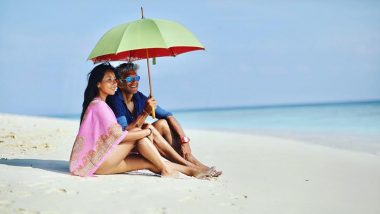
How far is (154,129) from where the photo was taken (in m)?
5.33

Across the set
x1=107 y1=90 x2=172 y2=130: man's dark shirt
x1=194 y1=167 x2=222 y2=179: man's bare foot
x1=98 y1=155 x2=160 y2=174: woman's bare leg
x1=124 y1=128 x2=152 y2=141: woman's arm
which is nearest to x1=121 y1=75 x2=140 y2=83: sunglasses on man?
x1=107 y1=90 x2=172 y2=130: man's dark shirt

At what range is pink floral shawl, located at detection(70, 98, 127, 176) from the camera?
15.4ft

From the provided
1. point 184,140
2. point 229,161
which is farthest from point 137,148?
point 229,161

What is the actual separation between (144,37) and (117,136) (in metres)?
1.16

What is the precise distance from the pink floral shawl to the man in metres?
0.29

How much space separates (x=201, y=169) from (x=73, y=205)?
2.05 metres

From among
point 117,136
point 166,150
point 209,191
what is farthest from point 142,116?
point 209,191

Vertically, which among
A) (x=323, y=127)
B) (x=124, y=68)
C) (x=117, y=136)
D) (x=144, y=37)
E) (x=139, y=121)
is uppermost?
(x=144, y=37)

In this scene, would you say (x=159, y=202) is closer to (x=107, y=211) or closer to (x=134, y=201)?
(x=134, y=201)

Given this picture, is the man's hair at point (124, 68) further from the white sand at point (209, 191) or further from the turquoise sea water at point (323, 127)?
the turquoise sea water at point (323, 127)

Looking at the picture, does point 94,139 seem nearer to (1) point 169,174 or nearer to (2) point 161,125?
(1) point 169,174

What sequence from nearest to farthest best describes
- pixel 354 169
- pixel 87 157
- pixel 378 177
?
1. pixel 87 157
2. pixel 378 177
3. pixel 354 169

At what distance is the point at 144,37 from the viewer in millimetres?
4977

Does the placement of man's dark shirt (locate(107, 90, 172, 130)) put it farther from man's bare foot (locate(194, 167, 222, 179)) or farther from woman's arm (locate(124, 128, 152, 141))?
man's bare foot (locate(194, 167, 222, 179))
